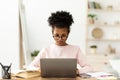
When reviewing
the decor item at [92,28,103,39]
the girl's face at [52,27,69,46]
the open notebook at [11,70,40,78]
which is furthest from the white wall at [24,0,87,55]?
the open notebook at [11,70,40,78]

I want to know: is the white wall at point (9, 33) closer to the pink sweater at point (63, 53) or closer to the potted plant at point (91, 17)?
the pink sweater at point (63, 53)

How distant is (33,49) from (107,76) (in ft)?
10.4

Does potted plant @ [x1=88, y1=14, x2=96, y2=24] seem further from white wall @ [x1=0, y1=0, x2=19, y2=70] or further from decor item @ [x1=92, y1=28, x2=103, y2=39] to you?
white wall @ [x1=0, y1=0, x2=19, y2=70]

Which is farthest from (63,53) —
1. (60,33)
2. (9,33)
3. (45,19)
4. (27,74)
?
(45,19)

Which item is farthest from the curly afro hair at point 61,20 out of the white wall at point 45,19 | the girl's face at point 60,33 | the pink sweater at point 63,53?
the white wall at point 45,19

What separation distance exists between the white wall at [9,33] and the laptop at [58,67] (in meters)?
1.95

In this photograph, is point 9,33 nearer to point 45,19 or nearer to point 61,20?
point 45,19

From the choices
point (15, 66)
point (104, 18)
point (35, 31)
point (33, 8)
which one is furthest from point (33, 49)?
point (104, 18)

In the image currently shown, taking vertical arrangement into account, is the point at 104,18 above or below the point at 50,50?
above

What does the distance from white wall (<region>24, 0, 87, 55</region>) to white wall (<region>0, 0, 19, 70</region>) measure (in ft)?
3.59

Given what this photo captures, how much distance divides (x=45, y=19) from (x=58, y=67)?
3268 millimetres

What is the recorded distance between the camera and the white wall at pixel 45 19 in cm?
502

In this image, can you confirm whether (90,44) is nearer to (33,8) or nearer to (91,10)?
(91,10)

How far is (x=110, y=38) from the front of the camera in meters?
5.35
